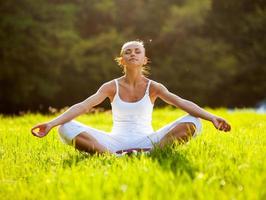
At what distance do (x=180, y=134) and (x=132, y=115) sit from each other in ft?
2.02

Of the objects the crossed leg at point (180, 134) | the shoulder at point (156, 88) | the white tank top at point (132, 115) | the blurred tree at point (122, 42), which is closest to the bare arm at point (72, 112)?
the white tank top at point (132, 115)

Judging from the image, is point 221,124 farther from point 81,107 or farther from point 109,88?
point 81,107

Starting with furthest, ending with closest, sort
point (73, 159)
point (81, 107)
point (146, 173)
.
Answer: point (81, 107)
point (73, 159)
point (146, 173)

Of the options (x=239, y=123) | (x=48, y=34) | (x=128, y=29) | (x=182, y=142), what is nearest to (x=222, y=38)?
(x=128, y=29)

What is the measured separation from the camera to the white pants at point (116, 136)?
6078 mm

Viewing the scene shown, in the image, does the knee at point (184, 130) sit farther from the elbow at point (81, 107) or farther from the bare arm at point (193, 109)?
the elbow at point (81, 107)

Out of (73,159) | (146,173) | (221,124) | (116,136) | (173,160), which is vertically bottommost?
(73,159)

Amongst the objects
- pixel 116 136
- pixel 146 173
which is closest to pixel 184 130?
pixel 116 136

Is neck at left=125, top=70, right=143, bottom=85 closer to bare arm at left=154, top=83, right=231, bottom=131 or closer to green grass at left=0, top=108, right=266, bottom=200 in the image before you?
bare arm at left=154, top=83, right=231, bottom=131

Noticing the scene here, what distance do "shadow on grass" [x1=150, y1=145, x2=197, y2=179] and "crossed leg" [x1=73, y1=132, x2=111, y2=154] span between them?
653mm

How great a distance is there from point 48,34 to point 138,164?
22.1 metres

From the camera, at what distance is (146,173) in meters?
4.42

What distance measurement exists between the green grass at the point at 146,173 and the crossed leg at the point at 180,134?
87mm

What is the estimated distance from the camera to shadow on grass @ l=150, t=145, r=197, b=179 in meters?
4.65
